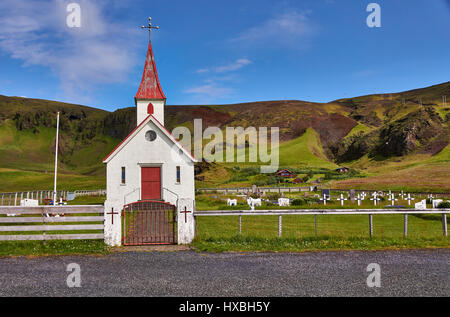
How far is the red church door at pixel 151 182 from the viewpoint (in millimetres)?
28250

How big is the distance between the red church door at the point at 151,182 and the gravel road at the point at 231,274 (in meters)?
18.0

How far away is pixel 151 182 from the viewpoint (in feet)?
93.1

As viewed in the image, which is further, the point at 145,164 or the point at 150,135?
the point at 150,135

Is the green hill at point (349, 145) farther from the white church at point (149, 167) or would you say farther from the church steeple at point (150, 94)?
the church steeple at point (150, 94)

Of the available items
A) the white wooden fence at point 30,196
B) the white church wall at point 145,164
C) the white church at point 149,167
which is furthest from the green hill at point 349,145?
the white church wall at point 145,164

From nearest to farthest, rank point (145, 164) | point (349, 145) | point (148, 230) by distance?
point (148, 230), point (145, 164), point (349, 145)

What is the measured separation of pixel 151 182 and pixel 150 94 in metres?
8.84

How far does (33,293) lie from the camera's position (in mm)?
6879

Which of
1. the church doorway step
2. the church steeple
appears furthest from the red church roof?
the church doorway step

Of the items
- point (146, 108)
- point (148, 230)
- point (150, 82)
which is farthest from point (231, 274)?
point (150, 82)

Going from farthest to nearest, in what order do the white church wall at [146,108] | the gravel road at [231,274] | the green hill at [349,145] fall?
the green hill at [349,145]
the white church wall at [146,108]
the gravel road at [231,274]

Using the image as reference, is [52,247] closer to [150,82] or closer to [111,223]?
[111,223]

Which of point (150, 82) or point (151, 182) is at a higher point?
point (150, 82)
